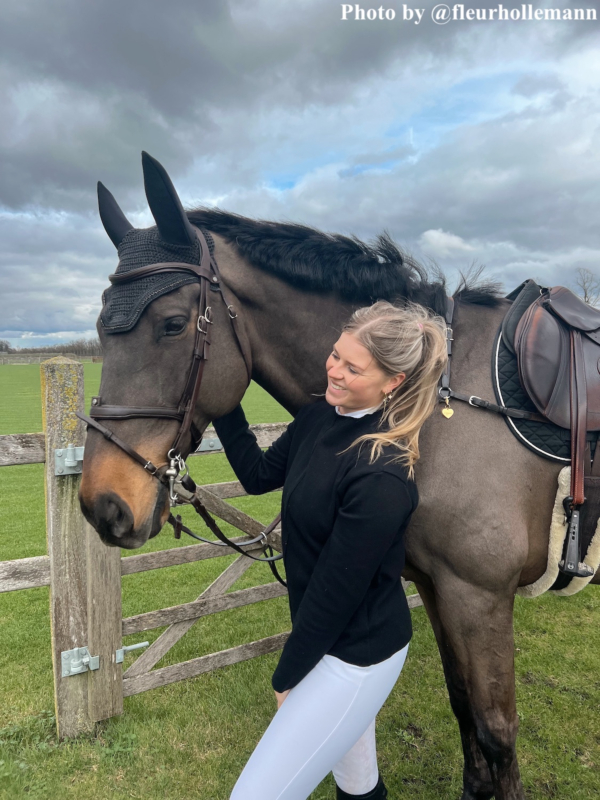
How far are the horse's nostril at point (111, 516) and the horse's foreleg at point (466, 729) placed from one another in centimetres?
144

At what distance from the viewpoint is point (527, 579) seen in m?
2.20

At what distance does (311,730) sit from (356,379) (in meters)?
1.10

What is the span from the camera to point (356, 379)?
1.66 m

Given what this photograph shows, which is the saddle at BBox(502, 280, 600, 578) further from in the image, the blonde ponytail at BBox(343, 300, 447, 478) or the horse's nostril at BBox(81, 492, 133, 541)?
the horse's nostril at BBox(81, 492, 133, 541)

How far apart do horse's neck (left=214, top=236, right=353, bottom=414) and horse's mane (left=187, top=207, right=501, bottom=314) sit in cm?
5

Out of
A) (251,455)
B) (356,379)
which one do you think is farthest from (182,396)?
(356,379)

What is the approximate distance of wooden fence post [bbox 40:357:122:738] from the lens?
2.91m

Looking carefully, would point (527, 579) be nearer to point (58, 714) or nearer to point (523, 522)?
point (523, 522)

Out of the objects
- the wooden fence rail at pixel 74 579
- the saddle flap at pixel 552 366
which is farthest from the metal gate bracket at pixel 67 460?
the saddle flap at pixel 552 366

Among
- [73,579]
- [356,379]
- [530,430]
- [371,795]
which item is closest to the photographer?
[356,379]

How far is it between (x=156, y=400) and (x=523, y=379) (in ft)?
5.02

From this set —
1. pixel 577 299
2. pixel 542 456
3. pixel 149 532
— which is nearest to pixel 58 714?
pixel 149 532

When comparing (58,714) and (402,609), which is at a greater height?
(402,609)

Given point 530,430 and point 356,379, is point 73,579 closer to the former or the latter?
point 356,379
